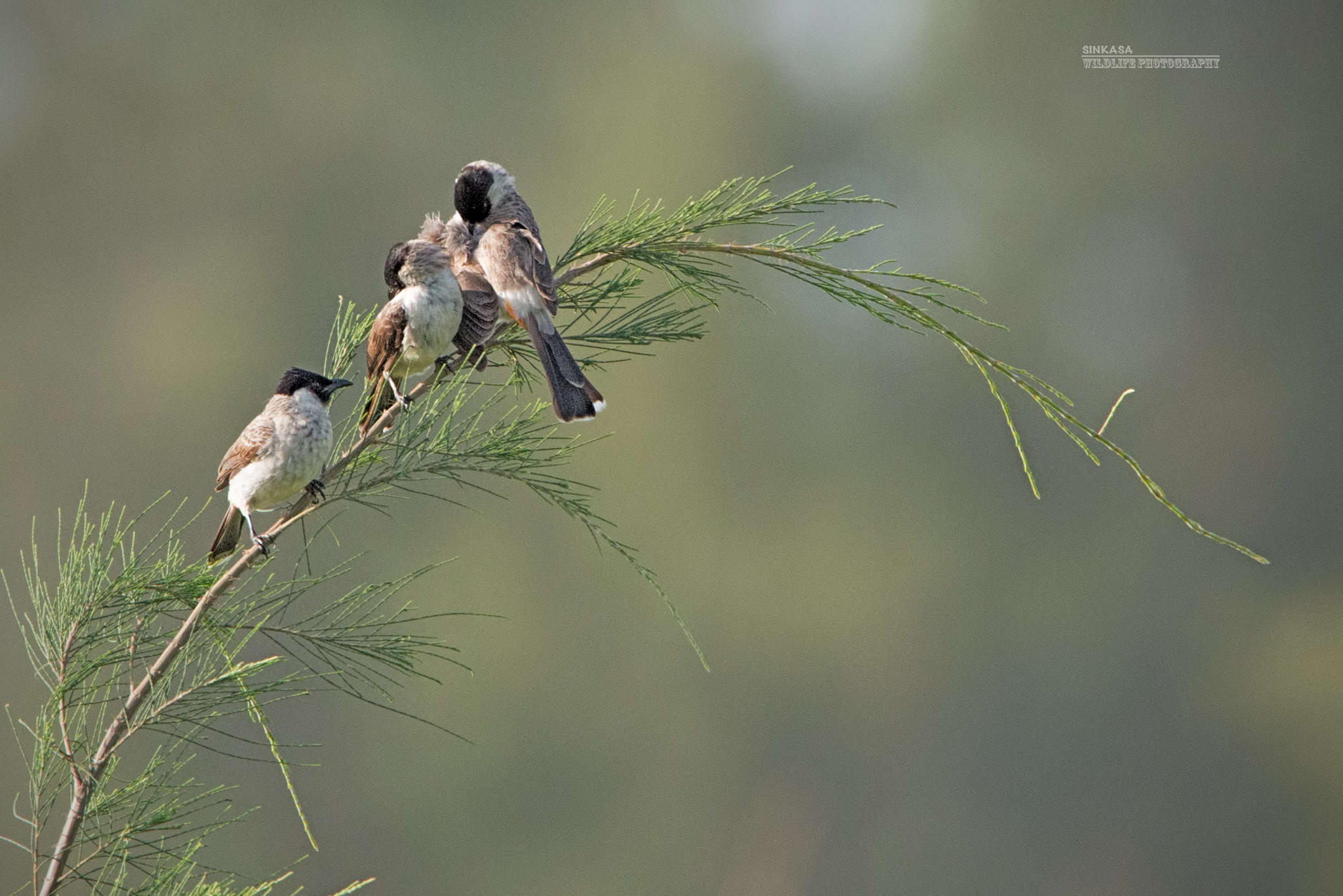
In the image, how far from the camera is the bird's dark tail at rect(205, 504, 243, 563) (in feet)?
4.02

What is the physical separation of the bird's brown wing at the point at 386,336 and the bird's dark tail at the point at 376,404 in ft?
0.09

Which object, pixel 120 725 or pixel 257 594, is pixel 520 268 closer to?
pixel 257 594

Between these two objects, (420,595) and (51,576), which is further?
(420,595)

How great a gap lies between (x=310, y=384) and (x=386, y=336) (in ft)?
0.40

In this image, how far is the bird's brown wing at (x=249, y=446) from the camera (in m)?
1.16

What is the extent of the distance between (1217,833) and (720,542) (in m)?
4.02

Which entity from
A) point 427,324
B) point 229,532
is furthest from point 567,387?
point 229,532

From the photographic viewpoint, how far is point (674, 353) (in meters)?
7.27

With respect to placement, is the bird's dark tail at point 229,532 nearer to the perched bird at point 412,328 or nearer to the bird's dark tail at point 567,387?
the perched bird at point 412,328

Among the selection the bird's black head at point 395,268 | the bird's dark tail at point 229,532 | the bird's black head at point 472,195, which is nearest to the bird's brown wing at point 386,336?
the bird's black head at point 395,268

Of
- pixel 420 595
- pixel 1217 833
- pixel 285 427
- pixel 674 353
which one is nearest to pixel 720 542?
pixel 674 353

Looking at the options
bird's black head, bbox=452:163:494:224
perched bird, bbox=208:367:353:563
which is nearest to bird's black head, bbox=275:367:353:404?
perched bird, bbox=208:367:353:563

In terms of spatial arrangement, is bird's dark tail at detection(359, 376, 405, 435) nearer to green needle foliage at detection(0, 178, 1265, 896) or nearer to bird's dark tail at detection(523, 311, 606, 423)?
green needle foliage at detection(0, 178, 1265, 896)

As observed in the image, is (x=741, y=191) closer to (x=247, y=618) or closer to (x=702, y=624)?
(x=247, y=618)
